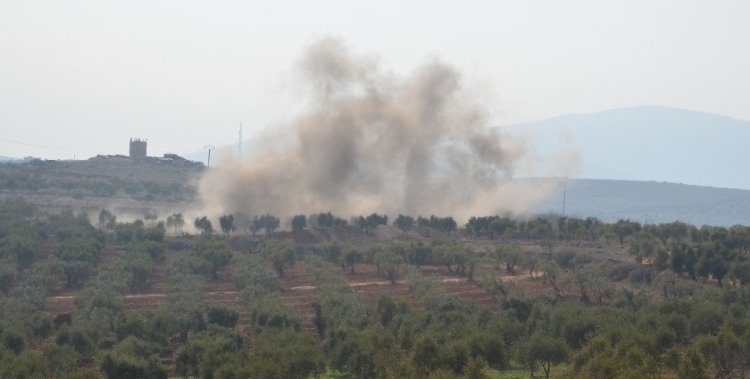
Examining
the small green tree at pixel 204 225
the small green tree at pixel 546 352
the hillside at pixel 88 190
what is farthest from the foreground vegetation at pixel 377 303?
the hillside at pixel 88 190

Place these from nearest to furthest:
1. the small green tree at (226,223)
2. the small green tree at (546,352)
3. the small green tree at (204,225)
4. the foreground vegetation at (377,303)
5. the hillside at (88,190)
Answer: the foreground vegetation at (377,303) → the small green tree at (546,352) → the small green tree at (204,225) → the small green tree at (226,223) → the hillside at (88,190)

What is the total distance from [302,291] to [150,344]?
26.5 m

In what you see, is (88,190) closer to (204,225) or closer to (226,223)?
(204,225)

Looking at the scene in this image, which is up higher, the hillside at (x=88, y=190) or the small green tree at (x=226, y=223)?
the hillside at (x=88, y=190)

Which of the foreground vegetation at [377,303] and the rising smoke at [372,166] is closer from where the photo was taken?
the foreground vegetation at [377,303]

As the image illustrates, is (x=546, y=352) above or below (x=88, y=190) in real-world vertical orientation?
below

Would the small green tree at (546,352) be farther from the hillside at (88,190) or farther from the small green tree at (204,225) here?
the hillside at (88,190)

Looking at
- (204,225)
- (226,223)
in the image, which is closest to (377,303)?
(226,223)

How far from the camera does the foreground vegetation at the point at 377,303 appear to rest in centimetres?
5084

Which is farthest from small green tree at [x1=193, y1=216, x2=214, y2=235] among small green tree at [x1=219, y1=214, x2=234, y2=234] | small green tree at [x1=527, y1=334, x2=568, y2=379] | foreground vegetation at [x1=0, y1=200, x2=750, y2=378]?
small green tree at [x1=527, y1=334, x2=568, y2=379]

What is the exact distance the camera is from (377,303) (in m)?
74.1

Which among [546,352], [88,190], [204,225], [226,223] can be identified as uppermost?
[88,190]

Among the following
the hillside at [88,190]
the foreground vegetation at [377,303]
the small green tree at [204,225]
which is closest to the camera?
the foreground vegetation at [377,303]

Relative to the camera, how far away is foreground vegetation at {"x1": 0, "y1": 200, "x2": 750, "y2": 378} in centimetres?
5084
